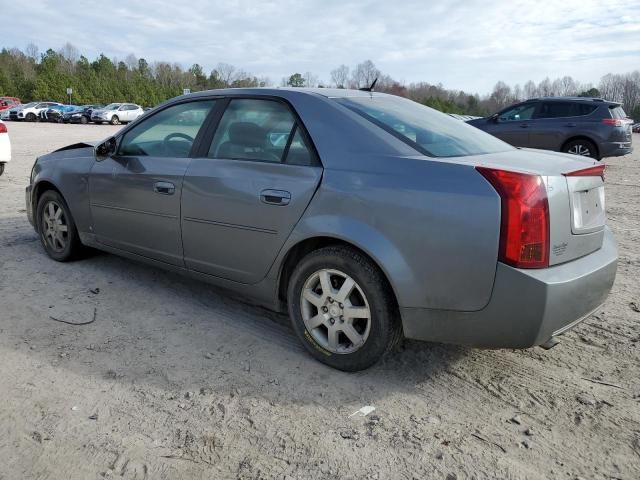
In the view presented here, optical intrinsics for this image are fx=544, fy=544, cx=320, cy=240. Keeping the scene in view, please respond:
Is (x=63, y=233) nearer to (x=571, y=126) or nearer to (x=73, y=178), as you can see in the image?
(x=73, y=178)

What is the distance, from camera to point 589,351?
3336mm

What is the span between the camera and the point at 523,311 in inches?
99.0

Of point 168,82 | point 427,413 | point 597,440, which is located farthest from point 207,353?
point 168,82

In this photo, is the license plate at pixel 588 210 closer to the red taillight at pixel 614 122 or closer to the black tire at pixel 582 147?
the black tire at pixel 582 147

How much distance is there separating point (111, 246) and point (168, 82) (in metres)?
92.9

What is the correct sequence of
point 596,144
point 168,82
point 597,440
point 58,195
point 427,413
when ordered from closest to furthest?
1. point 597,440
2. point 427,413
3. point 58,195
4. point 596,144
5. point 168,82

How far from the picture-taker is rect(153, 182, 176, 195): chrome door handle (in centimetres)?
377

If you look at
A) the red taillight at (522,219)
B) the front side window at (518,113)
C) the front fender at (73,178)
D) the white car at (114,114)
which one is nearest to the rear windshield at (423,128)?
the red taillight at (522,219)

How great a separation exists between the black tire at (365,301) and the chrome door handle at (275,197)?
35 centimetres

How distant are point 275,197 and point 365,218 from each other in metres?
0.63

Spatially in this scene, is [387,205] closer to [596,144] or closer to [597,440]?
[597,440]

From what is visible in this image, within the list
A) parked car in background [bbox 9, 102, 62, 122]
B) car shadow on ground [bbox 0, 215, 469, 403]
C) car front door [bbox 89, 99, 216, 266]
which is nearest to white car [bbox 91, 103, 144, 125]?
parked car in background [bbox 9, 102, 62, 122]

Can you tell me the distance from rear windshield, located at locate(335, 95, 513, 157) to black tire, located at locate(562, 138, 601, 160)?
33.3 ft

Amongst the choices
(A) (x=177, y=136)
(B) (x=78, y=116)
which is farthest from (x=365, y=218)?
(B) (x=78, y=116)
